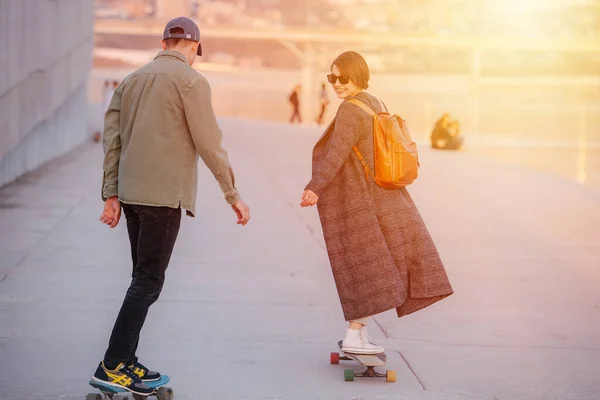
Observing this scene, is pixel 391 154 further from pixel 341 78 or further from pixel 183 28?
pixel 183 28

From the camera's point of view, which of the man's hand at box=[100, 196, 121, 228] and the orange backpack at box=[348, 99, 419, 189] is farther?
the orange backpack at box=[348, 99, 419, 189]

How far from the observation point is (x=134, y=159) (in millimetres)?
5035

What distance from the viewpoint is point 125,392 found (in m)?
5.09

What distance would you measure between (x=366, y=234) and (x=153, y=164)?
1244 mm

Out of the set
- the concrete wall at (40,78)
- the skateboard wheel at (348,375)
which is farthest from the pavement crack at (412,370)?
the concrete wall at (40,78)

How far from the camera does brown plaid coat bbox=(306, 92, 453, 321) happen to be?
224 inches

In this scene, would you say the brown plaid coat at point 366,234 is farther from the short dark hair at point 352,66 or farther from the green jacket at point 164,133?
the green jacket at point 164,133

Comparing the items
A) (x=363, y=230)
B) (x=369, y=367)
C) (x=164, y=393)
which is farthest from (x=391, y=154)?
(x=164, y=393)

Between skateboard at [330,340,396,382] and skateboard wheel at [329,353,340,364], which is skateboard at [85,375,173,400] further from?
skateboard wheel at [329,353,340,364]

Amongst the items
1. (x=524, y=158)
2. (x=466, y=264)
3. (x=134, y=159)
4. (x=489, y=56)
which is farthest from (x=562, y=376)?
(x=489, y=56)

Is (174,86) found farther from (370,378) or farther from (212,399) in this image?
(370,378)

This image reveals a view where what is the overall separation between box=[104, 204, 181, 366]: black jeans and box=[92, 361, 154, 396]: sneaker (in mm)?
38

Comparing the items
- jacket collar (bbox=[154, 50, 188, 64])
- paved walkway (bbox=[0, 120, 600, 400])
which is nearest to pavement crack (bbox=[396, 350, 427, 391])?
paved walkway (bbox=[0, 120, 600, 400])

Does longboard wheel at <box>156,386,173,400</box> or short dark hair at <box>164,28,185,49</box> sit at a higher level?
short dark hair at <box>164,28,185,49</box>
